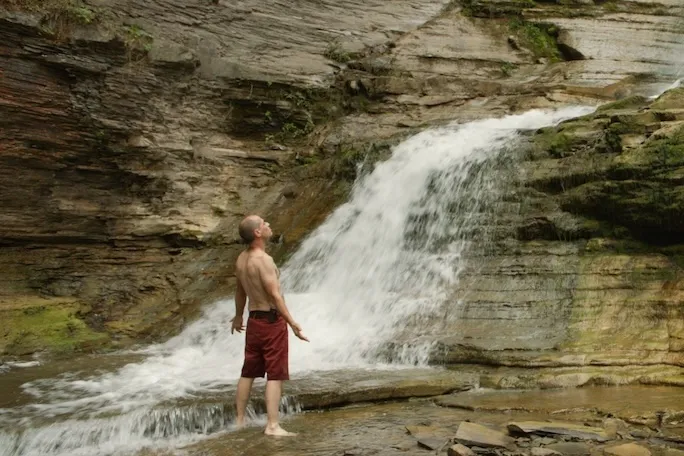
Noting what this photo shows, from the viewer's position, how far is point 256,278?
6.05 m

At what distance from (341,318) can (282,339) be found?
407 centimetres

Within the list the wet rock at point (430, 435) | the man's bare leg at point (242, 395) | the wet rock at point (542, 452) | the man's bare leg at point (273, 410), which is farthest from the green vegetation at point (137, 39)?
the wet rock at point (542, 452)

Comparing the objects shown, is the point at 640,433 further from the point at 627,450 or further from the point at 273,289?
the point at 273,289

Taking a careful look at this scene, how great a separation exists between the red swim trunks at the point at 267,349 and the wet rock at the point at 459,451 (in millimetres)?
1697

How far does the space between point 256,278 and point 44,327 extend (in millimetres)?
7464

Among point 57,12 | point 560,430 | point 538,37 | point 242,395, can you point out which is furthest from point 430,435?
point 538,37

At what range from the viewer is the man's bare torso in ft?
19.8

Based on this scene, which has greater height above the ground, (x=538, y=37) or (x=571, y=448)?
(x=538, y=37)

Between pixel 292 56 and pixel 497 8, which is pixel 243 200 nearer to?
pixel 292 56

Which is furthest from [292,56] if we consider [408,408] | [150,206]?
[408,408]

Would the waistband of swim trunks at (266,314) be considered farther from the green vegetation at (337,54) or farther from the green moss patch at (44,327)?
the green vegetation at (337,54)

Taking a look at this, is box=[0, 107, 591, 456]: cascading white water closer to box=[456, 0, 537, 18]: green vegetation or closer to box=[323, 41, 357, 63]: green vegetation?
box=[323, 41, 357, 63]: green vegetation

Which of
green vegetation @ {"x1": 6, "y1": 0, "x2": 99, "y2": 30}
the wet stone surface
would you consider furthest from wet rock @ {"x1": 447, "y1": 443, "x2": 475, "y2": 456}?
green vegetation @ {"x1": 6, "y1": 0, "x2": 99, "y2": 30}

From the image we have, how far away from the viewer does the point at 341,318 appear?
33.0 feet
